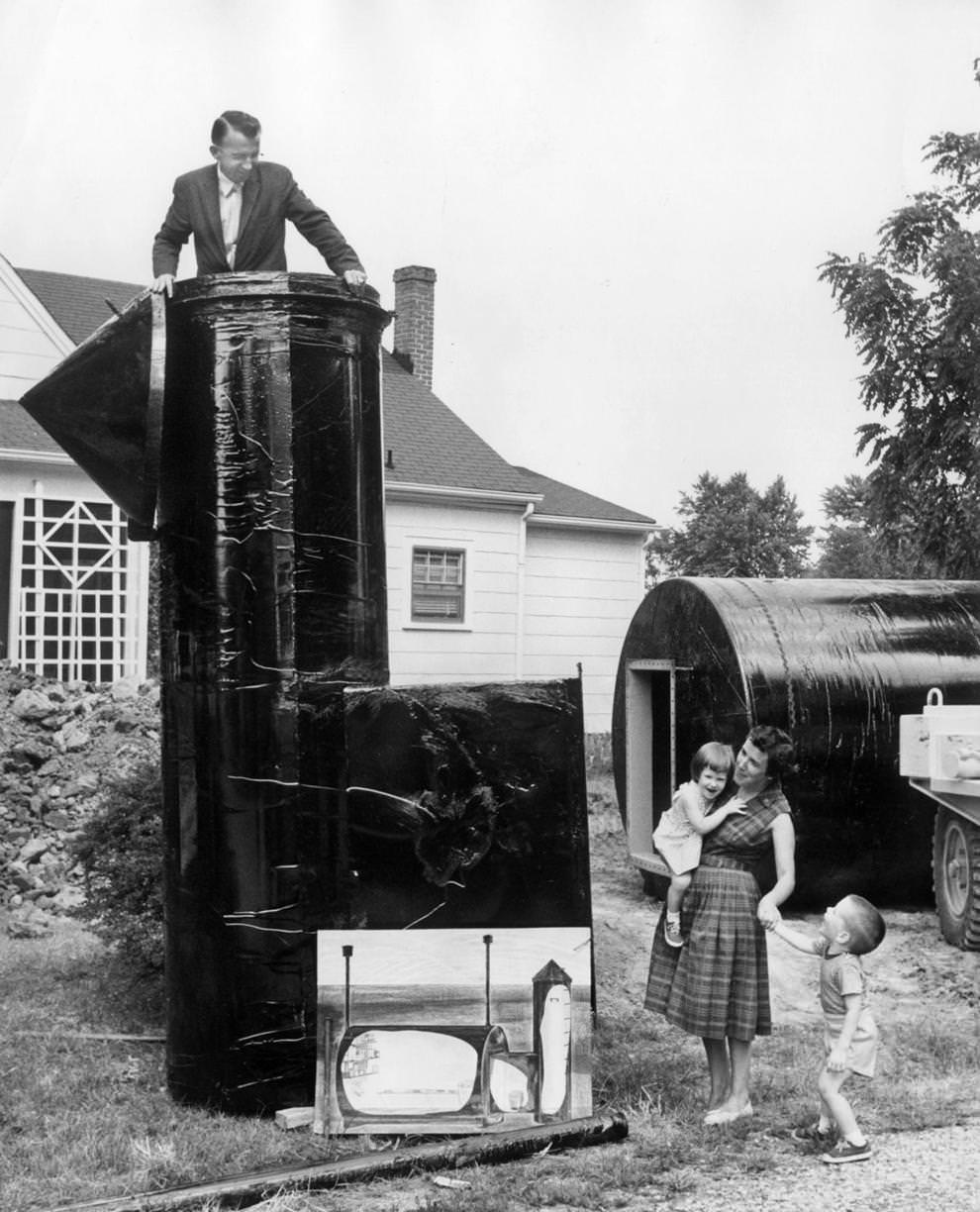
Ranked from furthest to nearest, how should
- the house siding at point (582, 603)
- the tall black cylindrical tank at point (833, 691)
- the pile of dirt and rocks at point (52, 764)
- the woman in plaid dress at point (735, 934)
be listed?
the house siding at point (582, 603)
the pile of dirt and rocks at point (52, 764)
the tall black cylindrical tank at point (833, 691)
the woman in plaid dress at point (735, 934)

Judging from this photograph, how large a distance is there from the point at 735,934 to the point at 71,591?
12.2m

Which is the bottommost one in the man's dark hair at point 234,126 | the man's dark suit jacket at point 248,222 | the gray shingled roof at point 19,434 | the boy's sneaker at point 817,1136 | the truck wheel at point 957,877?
the boy's sneaker at point 817,1136

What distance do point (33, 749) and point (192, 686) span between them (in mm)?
7938

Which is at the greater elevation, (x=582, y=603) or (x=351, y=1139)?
(x=582, y=603)

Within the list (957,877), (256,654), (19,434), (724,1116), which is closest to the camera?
(724,1116)

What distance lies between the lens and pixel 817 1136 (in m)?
5.88

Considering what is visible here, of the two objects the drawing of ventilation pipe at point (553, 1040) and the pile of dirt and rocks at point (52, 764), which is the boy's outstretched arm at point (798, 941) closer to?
the drawing of ventilation pipe at point (553, 1040)

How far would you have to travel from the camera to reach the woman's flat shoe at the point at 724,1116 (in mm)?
6023

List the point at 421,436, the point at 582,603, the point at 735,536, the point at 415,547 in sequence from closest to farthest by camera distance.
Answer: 1. the point at 415,547
2. the point at 421,436
3. the point at 582,603
4. the point at 735,536

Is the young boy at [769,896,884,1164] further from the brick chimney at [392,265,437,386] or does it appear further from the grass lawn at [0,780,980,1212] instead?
the brick chimney at [392,265,437,386]

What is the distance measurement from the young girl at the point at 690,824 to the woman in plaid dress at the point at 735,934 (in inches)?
1.6

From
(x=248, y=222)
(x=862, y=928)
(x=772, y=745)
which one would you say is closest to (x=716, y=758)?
(x=772, y=745)

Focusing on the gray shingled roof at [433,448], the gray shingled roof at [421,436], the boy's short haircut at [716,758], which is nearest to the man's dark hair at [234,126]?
the boy's short haircut at [716,758]

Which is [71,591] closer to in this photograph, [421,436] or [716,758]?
[421,436]
